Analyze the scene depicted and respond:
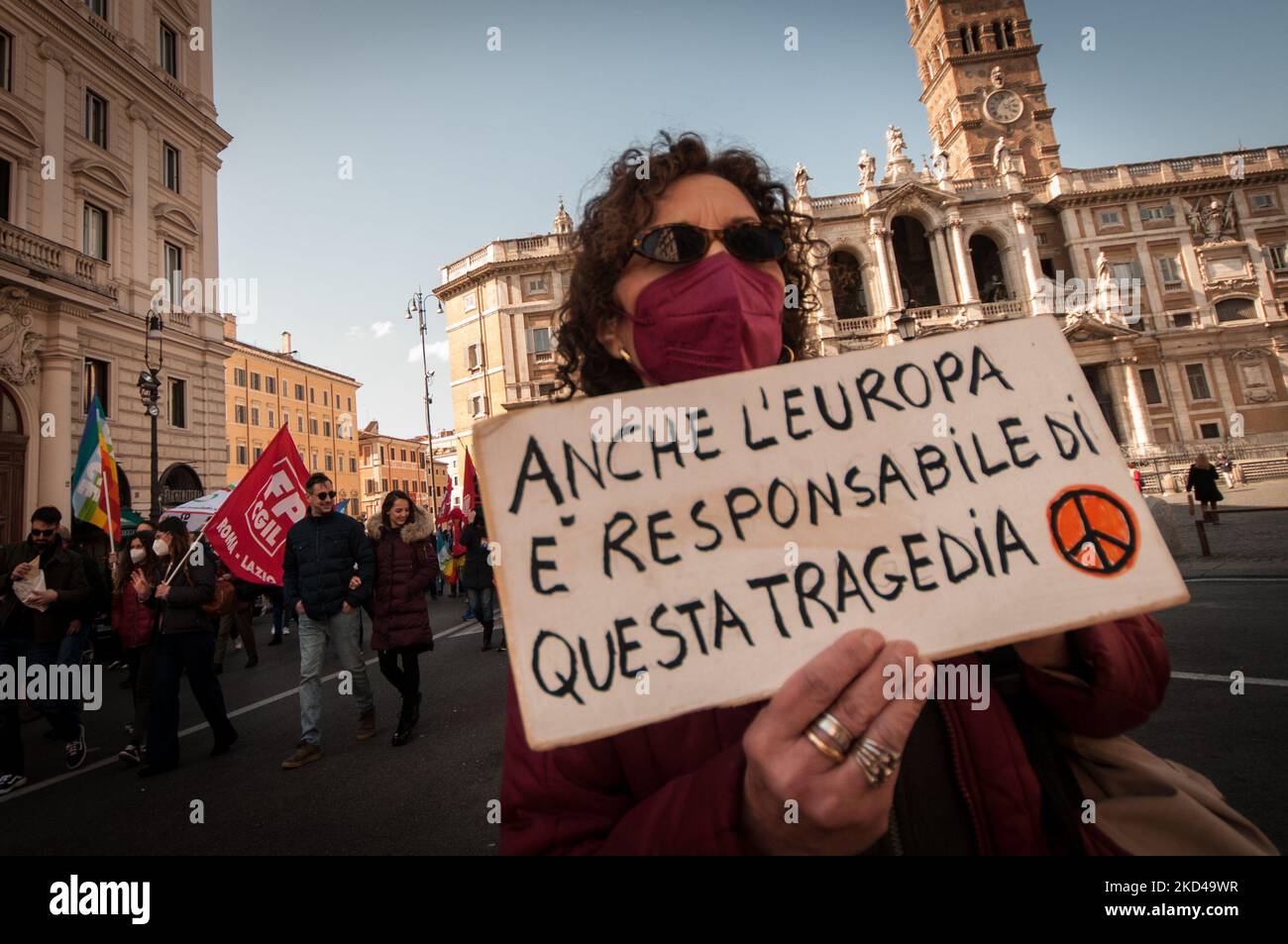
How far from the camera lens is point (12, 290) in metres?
14.0

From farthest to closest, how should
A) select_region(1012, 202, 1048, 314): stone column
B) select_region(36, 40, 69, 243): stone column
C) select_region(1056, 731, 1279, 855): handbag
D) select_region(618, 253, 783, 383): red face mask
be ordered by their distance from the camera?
select_region(1012, 202, 1048, 314): stone column < select_region(36, 40, 69, 243): stone column < select_region(618, 253, 783, 383): red face mask < select_region(1056, 731, 1279, 855): handbag

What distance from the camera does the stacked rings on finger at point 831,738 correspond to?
2.30 ft

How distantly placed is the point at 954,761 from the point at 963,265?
3918 centimetres

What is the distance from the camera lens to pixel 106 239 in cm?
1748

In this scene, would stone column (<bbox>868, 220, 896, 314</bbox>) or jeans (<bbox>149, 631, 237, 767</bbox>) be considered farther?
stone column (<bbox>868, 220, 896, 314</bbox>)

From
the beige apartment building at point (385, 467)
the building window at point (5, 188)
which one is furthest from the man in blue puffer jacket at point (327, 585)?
the beige apartment building at point (385, 467)

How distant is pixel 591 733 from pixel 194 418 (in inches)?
928

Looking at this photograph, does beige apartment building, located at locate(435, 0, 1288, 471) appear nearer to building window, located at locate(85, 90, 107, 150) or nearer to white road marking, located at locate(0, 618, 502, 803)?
building window, located at locate(85, 90, 107, 150)

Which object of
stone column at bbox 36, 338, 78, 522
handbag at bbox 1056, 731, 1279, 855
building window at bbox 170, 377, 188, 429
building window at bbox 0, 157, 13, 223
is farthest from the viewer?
building window at bbox 170, 377, 188, 429

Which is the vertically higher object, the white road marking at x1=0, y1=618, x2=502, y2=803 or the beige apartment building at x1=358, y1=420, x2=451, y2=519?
the beige apartment building at x1=358, y1=420, x2=451, y2=519

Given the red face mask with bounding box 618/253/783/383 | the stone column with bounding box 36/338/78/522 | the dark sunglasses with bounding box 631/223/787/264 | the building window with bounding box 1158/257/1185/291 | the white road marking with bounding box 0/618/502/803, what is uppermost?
the building window with bounding box 1158/257/1185/291

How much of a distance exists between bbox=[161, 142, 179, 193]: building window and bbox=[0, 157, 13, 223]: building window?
460cm

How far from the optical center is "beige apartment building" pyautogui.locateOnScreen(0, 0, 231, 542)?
14.7 meters

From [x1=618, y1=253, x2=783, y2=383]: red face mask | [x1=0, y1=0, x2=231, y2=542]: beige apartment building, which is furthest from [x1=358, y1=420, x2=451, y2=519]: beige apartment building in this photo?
[x1=618, y1=253, x2=783, y2=383]: red face mask
